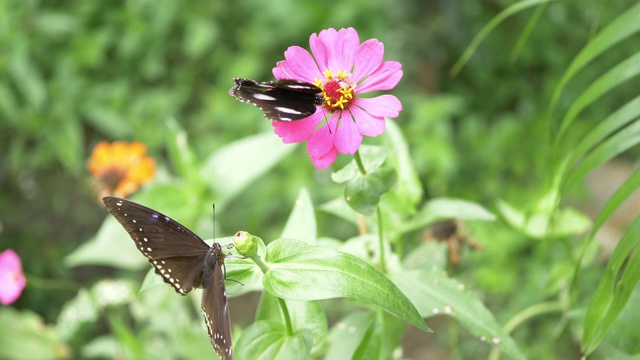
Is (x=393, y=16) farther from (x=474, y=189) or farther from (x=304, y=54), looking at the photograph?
(x=304, y=54)

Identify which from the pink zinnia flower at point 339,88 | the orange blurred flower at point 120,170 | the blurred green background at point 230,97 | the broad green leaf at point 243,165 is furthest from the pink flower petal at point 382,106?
the blurred green background at point 230,97

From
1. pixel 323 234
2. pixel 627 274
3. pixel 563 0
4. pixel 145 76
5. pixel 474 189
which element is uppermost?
pixel 563 0

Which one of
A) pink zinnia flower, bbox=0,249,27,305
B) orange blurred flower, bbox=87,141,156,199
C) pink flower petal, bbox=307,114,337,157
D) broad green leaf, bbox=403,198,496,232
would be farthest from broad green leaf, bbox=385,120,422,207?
pink zinnia flower, bbox=0,249,27,305

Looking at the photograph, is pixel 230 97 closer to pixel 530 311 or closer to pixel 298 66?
pixel 530 311

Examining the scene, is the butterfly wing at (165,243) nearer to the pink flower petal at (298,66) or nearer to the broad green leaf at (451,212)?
the pink flower petal at (298,66)

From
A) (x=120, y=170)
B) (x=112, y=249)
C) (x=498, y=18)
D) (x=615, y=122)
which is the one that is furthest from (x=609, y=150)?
(x=120, y=170)

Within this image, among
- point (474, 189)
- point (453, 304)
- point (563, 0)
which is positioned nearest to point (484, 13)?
point (563, 0)
